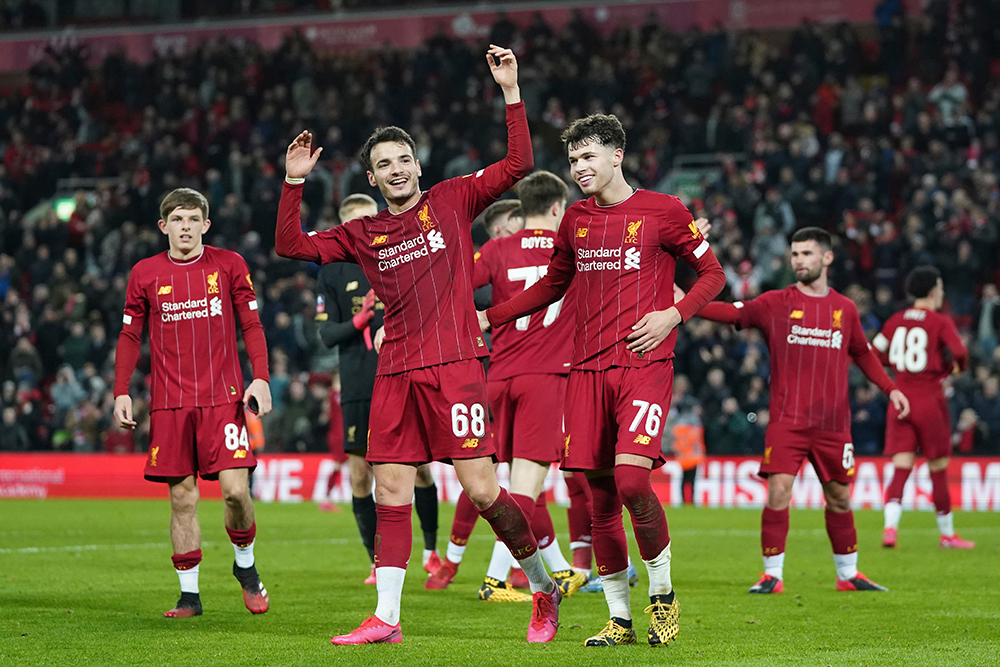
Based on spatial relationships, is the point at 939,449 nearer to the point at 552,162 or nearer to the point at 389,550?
the point at 389,550

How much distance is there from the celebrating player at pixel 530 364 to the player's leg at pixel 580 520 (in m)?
0.27

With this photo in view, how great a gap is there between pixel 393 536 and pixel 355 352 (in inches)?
112

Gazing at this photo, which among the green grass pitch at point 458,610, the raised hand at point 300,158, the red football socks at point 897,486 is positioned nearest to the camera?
the green grass pitch at point 458,610

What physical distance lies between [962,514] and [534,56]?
13.8 m

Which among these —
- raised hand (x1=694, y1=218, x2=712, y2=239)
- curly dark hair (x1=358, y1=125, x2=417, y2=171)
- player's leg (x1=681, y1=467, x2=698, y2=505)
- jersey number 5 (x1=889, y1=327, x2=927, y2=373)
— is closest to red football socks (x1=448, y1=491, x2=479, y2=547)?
raised hand (x1=694, y1=218, x2=712, y2=239)

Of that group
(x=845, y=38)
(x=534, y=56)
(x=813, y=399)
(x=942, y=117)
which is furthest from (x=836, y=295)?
(x=534, y=56)

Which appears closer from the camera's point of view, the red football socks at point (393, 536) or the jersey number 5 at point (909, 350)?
the red football socks at point (393, 536)

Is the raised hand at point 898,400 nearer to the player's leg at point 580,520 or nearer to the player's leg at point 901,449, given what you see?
the player's leg at point 580,520

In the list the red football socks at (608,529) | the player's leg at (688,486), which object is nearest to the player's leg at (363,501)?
the red football socks at (608,529)

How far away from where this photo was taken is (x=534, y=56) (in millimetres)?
26484

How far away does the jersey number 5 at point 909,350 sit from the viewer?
12.5 meters

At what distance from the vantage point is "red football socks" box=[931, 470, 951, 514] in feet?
41.0

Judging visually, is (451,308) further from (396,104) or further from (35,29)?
(35,29)

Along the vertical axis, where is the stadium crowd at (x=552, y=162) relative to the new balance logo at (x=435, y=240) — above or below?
above
